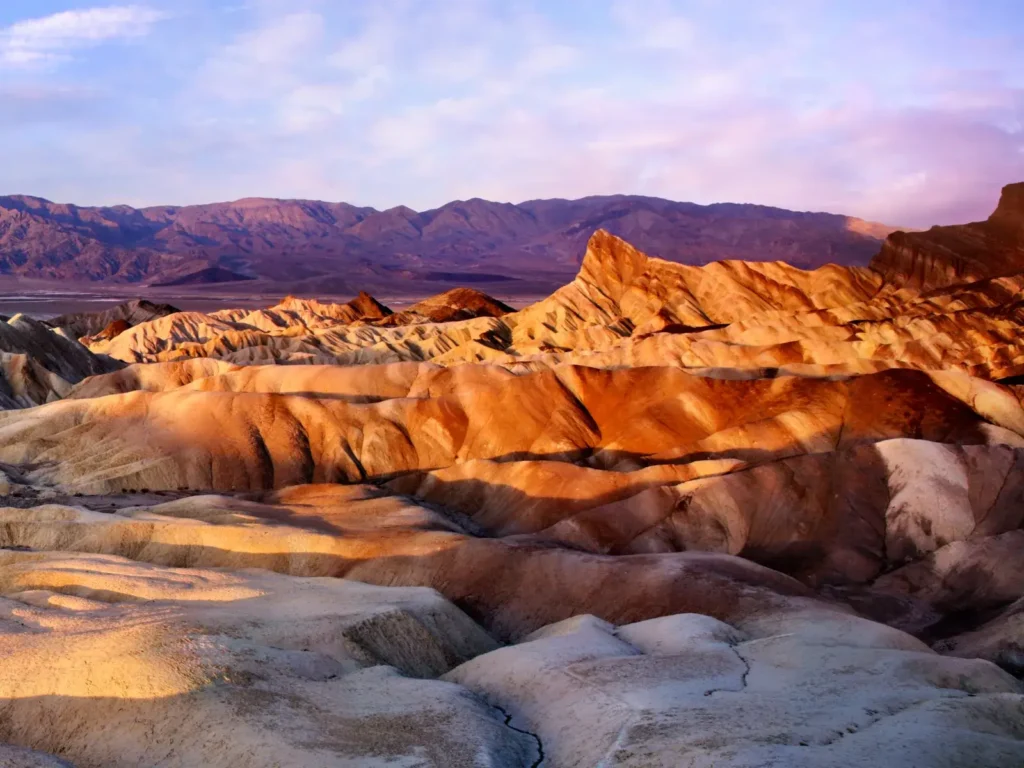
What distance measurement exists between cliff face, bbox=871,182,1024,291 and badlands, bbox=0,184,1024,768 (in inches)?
438

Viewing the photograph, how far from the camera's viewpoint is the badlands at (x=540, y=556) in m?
15.0

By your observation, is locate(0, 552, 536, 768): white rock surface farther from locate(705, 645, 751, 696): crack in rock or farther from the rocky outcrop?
the rocky outcrop

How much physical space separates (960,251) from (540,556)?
67.1 m

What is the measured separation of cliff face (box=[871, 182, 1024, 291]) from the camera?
7875 cm

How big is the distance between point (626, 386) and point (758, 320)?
1046 inches

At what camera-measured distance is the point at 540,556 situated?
93.0 ft

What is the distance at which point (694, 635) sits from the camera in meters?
20.5

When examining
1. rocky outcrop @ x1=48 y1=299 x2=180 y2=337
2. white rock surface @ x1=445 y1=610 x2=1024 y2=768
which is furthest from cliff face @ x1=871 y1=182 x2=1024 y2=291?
rocky outcrop @ x1=48 y1=299 x2=180 y2=337

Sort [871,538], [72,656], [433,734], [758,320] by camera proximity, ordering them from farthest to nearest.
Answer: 1. [758,320]
2. [871,538]
3. [72,656]
4. [433,734]

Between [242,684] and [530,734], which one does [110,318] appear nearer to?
[242,684]

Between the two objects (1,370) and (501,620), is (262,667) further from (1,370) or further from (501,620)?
(1,370)

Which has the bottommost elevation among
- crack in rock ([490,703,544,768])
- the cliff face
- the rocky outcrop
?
crack in rock ([490,703,544,768])

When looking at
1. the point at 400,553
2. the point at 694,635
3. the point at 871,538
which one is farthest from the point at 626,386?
the point at 694,635

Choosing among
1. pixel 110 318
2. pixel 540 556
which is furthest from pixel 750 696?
pixel 110 318
